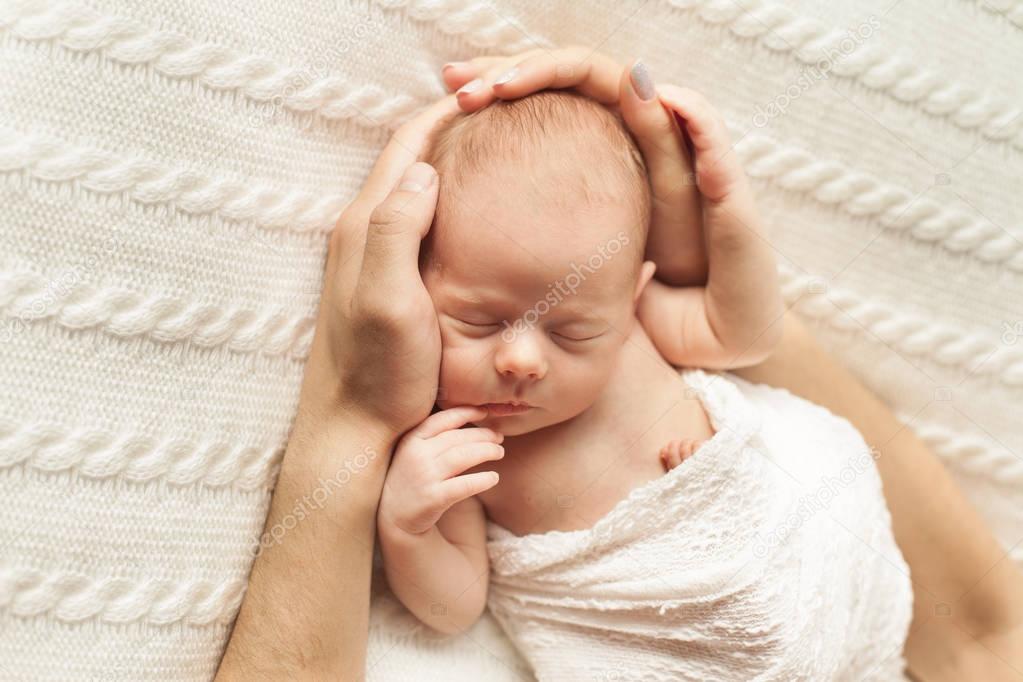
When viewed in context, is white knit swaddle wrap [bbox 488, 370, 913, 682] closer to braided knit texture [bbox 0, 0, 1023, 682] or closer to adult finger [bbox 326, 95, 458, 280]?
braided knit texture [bbox 0, 0, 1023, 682]

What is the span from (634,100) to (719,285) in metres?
0.31

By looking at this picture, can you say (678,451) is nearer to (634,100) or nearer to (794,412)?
(794,412)

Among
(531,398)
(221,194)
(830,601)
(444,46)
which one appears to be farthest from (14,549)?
(830,601)

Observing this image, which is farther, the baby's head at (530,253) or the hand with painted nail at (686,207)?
the hand with painted nail at (686,207)

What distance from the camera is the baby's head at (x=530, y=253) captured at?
1100mm

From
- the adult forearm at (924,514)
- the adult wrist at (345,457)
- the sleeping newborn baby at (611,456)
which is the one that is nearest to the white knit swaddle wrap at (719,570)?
the sleeping newborn baby at (611,456)

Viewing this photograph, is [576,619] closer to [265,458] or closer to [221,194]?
[265,458]

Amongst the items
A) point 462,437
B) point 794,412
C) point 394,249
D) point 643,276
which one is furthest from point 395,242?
point 794,412

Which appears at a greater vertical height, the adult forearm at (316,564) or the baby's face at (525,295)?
the baby's face at (525,295)

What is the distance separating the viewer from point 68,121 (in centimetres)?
98

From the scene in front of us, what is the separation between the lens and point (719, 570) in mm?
1199

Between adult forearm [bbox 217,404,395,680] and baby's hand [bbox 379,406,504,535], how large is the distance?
0.03 metres

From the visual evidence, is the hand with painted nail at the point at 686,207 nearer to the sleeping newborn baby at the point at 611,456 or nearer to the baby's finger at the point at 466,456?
the sleeping newborn baby at the point at 611,456

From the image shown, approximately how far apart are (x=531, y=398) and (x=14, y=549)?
64 centimetres
